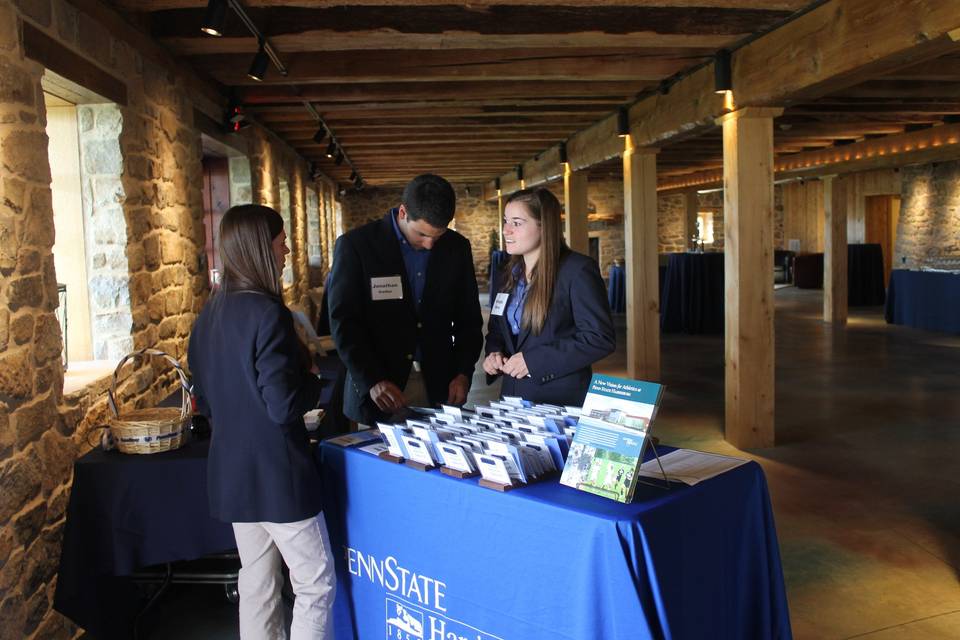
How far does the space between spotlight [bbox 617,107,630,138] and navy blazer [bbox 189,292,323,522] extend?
18.5 ft

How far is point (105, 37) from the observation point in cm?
347

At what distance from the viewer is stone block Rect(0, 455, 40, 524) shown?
2.53 meters

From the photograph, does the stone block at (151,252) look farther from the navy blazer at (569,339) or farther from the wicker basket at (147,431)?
the navy blazer at (569,339)

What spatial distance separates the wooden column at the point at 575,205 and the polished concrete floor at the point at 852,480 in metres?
1.62

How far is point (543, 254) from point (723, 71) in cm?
293

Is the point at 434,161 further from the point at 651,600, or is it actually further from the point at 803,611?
the point at 651,600

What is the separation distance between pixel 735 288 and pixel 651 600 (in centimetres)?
385

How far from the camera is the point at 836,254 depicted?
12.1 meters

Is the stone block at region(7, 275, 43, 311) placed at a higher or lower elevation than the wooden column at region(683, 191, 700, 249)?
lower

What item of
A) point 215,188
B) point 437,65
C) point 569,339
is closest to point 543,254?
point 569,339

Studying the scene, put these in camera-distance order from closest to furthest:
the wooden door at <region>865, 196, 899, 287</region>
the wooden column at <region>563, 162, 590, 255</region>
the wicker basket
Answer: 1. the wicker basket
2. the wooden column at <region>563, 162, 590, 255</region>
3. the wooden door at <region>865, 196, 899, 287</region>

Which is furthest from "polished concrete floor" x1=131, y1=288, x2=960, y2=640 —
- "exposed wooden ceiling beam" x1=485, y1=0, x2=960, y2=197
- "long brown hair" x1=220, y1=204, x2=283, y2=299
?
"exposed wooden ceiling beam" x1=485, y1=0, x2=960, y2=197

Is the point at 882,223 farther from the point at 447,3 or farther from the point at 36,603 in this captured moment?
the point at 36,603

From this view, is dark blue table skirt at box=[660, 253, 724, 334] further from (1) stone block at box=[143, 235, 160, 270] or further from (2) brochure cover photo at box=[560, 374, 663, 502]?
(2) brochure cover photo at box=[560, 374, 663, 502]
